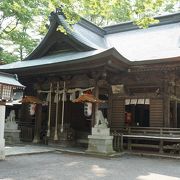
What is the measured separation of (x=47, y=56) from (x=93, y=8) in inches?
296

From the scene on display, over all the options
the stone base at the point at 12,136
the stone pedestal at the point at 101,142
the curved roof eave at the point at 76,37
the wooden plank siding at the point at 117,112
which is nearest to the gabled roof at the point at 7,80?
the stone pedestal at the point at 101,142

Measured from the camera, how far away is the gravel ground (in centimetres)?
838

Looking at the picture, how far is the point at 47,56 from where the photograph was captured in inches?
722

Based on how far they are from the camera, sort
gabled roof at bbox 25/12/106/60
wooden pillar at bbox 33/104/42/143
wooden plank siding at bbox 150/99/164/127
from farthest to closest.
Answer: wooden pillar at bbox 33/104/42/143 → gabled roof at bbox 25/12/106/60 → wooden plank siding at bbox 150/99/164/127

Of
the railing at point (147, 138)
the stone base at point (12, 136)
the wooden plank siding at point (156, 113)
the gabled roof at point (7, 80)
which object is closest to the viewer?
the gabled roof at point (7, 80)

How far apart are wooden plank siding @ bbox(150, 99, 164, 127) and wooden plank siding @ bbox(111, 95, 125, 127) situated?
172 centimetres

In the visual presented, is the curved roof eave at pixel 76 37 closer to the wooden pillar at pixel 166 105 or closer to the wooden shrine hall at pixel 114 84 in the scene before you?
the wooden shrine hall at pixel 114 84

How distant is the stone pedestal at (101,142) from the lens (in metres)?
13.1

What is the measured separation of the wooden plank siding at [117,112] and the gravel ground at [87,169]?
4.14 meters

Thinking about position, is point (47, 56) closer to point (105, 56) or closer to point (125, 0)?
point (105, 56)

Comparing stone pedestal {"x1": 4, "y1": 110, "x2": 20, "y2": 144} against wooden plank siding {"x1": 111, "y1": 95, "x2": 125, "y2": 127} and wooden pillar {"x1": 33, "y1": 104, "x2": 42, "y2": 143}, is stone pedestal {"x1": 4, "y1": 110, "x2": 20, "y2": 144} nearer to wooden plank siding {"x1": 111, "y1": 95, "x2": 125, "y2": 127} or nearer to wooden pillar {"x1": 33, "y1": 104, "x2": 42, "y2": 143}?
wooden pillar {"x1": 33, "y1": 104, "x2": 42, "y2": 143}

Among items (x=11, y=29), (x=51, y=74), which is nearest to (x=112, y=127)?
(x=51, y=74)

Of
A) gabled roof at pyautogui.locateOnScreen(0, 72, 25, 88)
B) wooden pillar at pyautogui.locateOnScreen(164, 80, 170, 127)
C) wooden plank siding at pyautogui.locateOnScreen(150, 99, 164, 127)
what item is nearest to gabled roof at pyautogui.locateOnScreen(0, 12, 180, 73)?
wooden pillar at pyautogui.locateOnScreen(164, 80, 170, 127)

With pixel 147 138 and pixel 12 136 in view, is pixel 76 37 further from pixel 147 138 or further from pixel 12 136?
pixel 147 138
